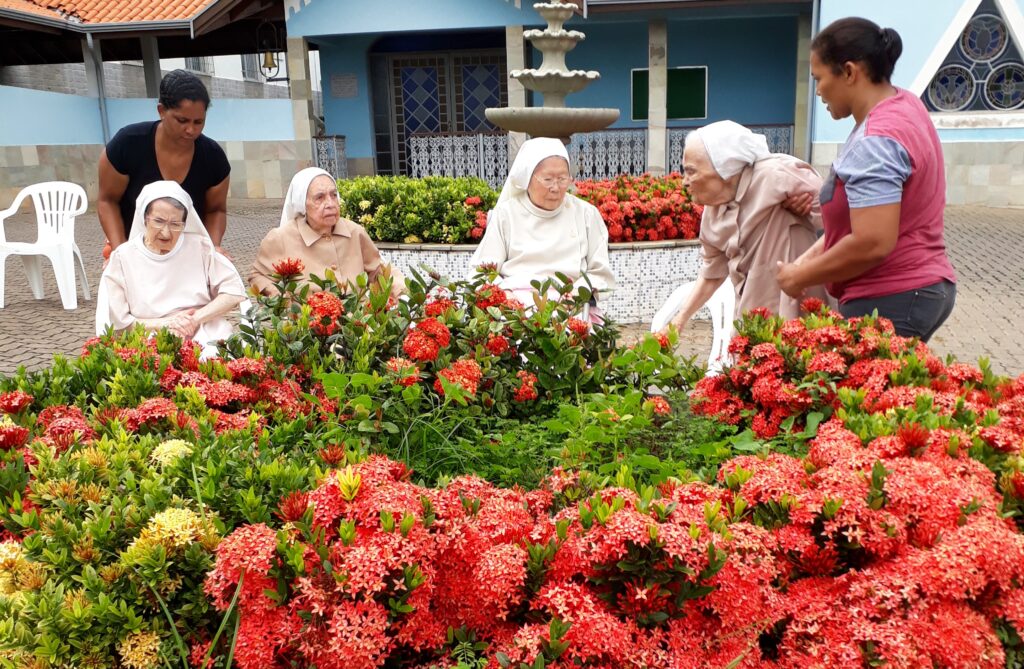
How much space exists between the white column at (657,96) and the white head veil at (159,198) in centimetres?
1200

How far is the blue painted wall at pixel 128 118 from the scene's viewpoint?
16.2 meters

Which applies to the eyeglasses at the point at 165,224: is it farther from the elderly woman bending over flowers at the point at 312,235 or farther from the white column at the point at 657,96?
the white column at the point at 657,96

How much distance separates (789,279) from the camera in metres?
3.10

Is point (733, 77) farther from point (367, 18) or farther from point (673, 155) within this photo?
point (367, 18)

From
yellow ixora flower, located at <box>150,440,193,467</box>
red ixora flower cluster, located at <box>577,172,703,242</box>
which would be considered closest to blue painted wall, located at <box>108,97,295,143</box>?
red ixora flower cluster, located at <box>577,172,703,242</box>

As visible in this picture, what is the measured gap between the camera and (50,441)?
2027 mm

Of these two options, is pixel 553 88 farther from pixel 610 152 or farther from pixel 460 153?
pixel 460 153

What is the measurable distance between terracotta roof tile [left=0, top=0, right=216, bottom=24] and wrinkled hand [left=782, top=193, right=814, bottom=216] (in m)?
Answer: 15.8

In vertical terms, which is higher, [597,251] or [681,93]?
Answer: [681,93]

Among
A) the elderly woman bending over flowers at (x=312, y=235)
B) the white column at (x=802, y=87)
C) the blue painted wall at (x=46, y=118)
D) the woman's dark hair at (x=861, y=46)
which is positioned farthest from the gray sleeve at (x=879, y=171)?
the blue painted wall at (x=46, y=118)

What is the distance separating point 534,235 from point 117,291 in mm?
2081

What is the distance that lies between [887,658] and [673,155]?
1563 centimetres

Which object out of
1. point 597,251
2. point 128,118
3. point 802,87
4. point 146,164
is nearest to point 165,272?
point 146,164

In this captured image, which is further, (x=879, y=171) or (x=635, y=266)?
(x=635, y=266)
